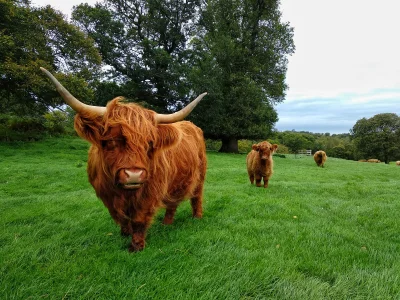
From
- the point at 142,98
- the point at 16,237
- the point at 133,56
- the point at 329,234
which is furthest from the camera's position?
the point at 142,98

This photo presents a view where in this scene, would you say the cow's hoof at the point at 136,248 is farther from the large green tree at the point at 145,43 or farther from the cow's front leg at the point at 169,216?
the large green tree at the point at 145,43

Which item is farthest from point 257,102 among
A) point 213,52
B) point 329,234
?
point 329,234

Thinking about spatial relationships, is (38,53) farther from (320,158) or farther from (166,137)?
(320,158)

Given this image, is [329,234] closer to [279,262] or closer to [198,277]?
[279,262]

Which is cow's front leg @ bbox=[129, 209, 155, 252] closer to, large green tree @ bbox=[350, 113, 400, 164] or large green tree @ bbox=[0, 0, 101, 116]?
large green tree @ bbox=[0, 0, 101, 116]

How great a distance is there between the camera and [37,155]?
42.9 ft

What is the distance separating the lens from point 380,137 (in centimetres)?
4088

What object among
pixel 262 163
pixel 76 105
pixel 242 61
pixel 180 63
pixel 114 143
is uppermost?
pixel 242 61

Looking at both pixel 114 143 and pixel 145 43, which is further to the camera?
pixel 145 43

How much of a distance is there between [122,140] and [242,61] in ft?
73.8

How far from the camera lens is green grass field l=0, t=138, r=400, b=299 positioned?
90.1 inches

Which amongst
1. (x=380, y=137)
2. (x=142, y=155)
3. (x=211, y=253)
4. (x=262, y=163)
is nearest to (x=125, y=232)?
(x=211, y=253)

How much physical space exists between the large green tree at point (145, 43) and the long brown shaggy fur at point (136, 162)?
17039 mm

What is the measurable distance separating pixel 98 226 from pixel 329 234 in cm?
336
